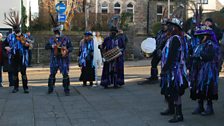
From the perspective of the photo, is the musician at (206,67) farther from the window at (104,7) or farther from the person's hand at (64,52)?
the window at (104,7)

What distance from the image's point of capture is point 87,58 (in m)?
12.1

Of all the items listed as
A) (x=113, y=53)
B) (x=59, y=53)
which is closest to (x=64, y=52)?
(x=59, y=53)

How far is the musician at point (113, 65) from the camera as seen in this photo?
37.9ft

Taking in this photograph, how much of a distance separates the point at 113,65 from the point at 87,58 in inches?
37.7

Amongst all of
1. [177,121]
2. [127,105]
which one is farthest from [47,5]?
[177,121]

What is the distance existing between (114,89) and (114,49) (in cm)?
113

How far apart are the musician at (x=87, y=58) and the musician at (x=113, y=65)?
0.56 m

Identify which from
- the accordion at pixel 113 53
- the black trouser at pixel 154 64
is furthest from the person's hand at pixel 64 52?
the black trouser at pixel 154 64

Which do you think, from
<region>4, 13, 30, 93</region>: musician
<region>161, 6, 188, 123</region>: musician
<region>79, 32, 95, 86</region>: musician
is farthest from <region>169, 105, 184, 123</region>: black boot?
<region>79, 32, 95, 86</region>: musician

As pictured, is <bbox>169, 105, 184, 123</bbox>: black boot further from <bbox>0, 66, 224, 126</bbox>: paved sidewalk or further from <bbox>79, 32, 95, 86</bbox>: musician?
<bbox>79, 32, 95, 86</bbox>: musician

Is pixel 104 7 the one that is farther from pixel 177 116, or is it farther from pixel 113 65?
pixel 177 116

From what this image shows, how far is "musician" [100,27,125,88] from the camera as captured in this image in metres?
11.6

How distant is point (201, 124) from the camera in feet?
23.6

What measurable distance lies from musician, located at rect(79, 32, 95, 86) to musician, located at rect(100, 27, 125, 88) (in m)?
0.56
